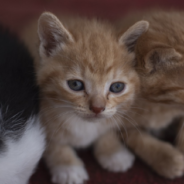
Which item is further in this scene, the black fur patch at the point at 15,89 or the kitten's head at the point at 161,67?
the kitten's head at the point at 161,67

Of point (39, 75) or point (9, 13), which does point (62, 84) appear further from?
point (9, 13)

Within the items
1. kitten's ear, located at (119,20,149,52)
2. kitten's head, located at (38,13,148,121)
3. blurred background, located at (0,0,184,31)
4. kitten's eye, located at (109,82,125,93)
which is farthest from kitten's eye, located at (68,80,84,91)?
blurred background, located at (0,0,184,31)

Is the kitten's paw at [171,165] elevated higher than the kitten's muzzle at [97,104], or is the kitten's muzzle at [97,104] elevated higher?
the kitten's muzzle at [97,104]

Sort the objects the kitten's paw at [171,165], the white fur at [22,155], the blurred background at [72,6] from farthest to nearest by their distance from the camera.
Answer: the blurred background at [72,6] < the kitten's paw at [171,165] < the white fur at [22,155]

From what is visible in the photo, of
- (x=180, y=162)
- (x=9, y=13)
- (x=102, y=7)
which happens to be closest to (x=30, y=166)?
(x=180, y=162)

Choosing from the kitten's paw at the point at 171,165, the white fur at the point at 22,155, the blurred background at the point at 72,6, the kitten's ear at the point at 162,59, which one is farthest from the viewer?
the blurred background at the point at 72,6

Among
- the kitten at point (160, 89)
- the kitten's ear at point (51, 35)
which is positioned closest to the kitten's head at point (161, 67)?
the kitten at point (160, 89)

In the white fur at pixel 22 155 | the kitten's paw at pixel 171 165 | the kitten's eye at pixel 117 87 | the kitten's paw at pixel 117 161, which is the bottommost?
the kitten's paw at pixel 117 161

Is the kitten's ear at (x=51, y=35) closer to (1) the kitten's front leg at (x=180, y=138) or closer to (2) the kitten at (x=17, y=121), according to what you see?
(2) the kitten at (x=17, y=121)
